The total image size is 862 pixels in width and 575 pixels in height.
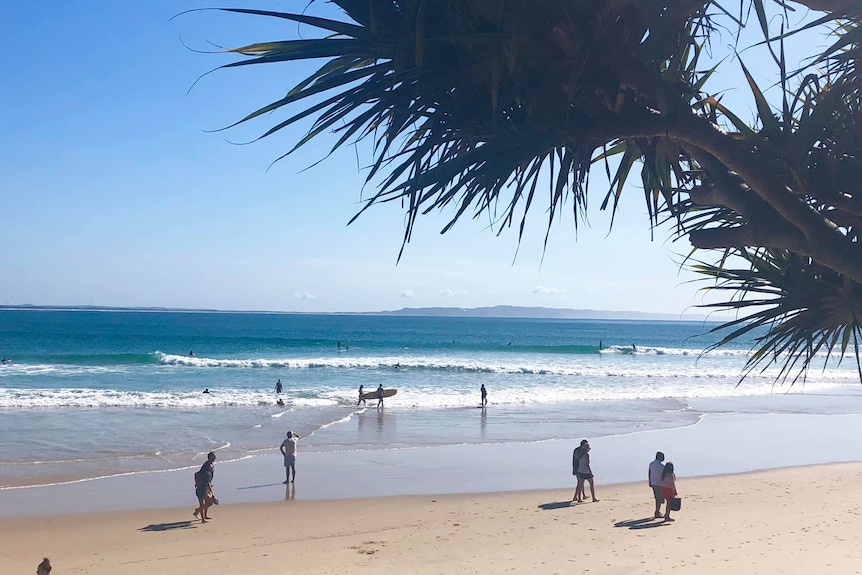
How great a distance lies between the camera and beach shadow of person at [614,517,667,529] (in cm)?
1086

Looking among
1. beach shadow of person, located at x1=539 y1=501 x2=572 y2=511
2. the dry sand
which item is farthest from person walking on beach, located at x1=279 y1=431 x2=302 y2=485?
beach shadow of person, located at x1=539 y1=501 x2=572 y2=511

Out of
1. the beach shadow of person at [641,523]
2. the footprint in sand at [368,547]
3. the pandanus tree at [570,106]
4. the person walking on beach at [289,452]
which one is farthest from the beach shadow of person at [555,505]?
the pandanus tree at [570,106]

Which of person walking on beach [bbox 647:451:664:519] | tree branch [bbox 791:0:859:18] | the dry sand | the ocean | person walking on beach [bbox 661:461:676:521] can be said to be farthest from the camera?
the ocean

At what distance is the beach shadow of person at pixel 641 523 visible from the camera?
10.9m

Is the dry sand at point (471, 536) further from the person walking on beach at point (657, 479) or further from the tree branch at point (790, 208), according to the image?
the tree branch at point (790, 208)

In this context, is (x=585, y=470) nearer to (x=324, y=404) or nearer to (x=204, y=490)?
(x=204, y=490)

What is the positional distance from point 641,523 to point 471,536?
8.43 feet

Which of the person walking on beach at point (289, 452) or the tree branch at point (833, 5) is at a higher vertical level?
the tree branch at point (833, 5)

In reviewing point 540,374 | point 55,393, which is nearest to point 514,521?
point 55,393

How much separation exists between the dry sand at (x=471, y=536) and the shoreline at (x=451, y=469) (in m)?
0.71

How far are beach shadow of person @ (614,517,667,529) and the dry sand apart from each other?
15 mm

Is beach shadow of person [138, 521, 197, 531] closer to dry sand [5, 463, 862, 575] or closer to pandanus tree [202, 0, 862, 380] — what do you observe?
dry sand [5, 463, 862, 575]

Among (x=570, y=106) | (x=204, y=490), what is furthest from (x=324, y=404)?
(x=570, y=106)

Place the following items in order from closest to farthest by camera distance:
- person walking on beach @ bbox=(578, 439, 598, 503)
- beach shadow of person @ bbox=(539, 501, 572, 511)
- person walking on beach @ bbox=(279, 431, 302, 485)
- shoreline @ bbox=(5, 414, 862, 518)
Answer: beach shadow of person @ bbox=(539, 501, 572, 511), person walking on beach @ bbox=(578, 439, 598, 503), shoreline @ bbox=(5, 414, 862, 518), person walking on beach @ bbox=(279, 431, 302, 485)
